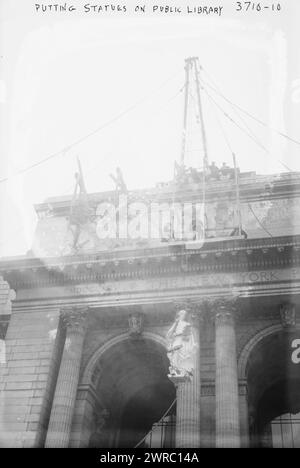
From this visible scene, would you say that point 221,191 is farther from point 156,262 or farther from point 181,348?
point 181,348

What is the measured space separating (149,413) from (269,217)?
12.3 meters

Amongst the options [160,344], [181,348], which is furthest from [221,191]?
[181,348]

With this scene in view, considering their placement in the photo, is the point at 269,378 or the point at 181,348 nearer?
the point at 181,348

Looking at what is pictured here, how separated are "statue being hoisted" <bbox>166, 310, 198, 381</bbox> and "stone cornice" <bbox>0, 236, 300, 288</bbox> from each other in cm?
254

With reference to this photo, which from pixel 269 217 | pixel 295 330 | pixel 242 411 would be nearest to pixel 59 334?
pixel 242 411

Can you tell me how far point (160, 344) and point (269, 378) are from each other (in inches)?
236

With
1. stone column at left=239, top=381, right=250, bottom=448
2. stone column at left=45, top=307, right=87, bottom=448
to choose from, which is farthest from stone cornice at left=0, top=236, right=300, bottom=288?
stone column at left=239, top=381, right=250, bottom=448

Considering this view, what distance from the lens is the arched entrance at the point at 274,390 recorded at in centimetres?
2331

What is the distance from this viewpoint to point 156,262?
79.7 feet

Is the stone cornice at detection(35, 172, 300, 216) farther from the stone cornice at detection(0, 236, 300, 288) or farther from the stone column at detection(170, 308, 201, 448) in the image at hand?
the stone column at detection(170, 308, 201, 448)

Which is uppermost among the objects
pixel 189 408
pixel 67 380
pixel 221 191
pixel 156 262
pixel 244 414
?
pixel 221 191

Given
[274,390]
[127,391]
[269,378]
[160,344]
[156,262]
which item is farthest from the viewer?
[127,391]

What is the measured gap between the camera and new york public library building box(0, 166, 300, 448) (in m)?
21.5

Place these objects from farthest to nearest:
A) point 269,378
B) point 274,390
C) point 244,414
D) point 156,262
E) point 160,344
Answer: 1. point 274,390
2. point 269,378
3. point 156,262
4. point 160,344
5. point 244,414
